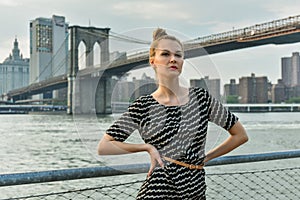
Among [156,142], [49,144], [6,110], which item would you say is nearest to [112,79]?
[156,142]

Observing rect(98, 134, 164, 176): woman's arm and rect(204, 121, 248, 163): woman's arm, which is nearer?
rect(98, 134, 164, 176): woman's arm

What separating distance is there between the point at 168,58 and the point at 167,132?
0.64ft

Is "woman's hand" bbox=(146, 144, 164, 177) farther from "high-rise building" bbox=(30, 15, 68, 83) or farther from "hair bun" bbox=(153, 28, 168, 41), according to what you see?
"high-rise building" bbox=(30, 15, 68, 83)

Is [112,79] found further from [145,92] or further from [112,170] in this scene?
[112,170]

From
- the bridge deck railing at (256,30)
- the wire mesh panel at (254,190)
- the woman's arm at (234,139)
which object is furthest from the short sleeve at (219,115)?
the bridge deck railing at (256,30)

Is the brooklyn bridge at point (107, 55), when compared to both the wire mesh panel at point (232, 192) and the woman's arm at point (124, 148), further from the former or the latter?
the wire mesh panel at point (232, 192)

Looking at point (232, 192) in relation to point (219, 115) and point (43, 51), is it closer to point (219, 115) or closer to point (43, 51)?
point (219, 115)

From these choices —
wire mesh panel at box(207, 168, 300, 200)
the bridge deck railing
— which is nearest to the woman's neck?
wire mesh panel at box(207, 168, 300, 200)

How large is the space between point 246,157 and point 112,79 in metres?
0.82

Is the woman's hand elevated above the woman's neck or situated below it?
below

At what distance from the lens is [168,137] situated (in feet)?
3.82

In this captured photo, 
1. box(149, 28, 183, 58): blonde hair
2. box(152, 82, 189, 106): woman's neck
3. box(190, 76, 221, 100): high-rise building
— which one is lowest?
box(152, 82, 189, 106): woman's neck

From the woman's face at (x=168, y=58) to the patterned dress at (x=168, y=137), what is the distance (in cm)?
9

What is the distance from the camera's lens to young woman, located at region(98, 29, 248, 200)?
3.83ft
